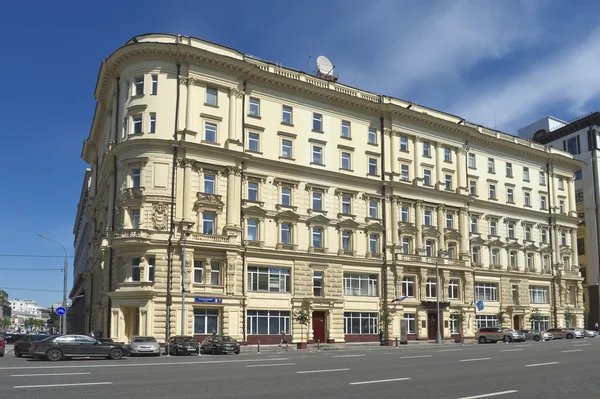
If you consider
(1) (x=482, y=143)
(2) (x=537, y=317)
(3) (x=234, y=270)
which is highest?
(1) (x=482, y=143)

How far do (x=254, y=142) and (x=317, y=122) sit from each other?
714 centimetres

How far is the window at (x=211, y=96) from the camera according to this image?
48375 mm

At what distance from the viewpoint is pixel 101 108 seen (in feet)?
194

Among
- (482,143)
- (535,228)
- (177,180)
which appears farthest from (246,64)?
(535,228)

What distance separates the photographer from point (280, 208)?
50.3 metres

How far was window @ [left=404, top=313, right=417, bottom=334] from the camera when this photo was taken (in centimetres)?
5641

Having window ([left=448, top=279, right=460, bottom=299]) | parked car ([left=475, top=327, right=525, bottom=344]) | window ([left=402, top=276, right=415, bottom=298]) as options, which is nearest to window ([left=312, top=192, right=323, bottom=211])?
window ([left=402, top=276, right=415, bottom=298])

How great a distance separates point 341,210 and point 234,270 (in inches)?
502

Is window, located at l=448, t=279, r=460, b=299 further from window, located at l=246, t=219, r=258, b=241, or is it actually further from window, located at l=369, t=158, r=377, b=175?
window, located at l=246, t=219, r=258, b=241

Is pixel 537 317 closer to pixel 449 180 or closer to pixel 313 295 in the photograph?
pixel 449 180

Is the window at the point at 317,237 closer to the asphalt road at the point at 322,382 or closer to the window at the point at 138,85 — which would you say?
the window at the point at 138,85

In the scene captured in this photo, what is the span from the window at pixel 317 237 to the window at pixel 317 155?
6.00 metres

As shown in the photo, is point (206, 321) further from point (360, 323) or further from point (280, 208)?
point (360, 323)

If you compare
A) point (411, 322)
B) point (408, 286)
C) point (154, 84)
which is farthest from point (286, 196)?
point (411, 322)
